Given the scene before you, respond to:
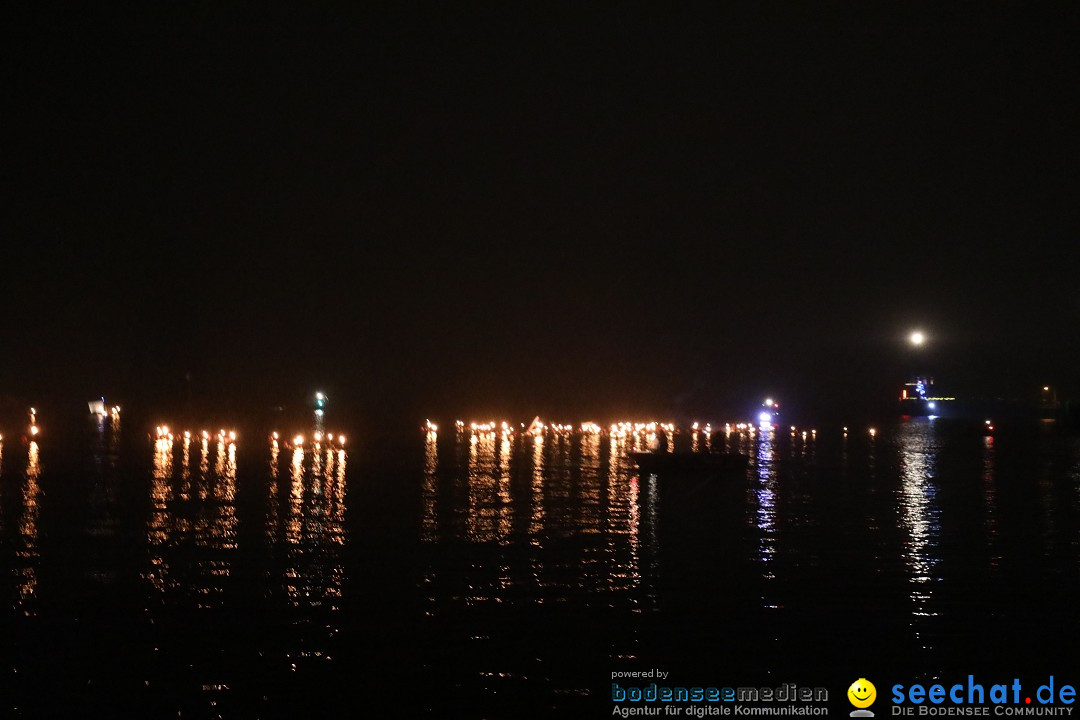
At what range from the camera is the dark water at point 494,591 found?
12.6m

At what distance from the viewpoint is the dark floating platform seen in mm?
47000

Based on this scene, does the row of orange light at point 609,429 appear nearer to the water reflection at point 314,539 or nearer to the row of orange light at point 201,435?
the row of orange light at point 201,435

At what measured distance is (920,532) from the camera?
87.7ft

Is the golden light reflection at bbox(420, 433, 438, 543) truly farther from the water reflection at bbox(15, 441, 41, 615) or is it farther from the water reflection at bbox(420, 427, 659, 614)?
the water reflection at bbox(15, 441, 41, 615)

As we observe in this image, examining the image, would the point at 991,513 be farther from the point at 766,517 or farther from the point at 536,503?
the point at 536,503

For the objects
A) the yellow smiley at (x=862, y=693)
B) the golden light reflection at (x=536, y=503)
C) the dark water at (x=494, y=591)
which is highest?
the golden light reflection at (x=536, y=503)

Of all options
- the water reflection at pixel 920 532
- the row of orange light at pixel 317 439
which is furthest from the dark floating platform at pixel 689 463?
the row of orange light at pixel 317 439

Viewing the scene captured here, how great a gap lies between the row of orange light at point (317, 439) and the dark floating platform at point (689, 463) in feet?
A: 86.1

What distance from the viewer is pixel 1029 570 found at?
21.2 meters

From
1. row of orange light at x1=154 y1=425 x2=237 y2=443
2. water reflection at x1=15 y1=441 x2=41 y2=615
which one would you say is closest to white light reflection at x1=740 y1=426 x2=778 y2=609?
water reflection at x1=15 y1=441 x2=41 y2=615

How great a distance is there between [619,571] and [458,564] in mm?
3440

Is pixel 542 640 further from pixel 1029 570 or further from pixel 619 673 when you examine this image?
pixel 1029 570

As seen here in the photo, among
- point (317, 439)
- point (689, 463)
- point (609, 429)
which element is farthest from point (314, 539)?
point (609, 429)

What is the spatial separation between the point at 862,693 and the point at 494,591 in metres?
7.61
